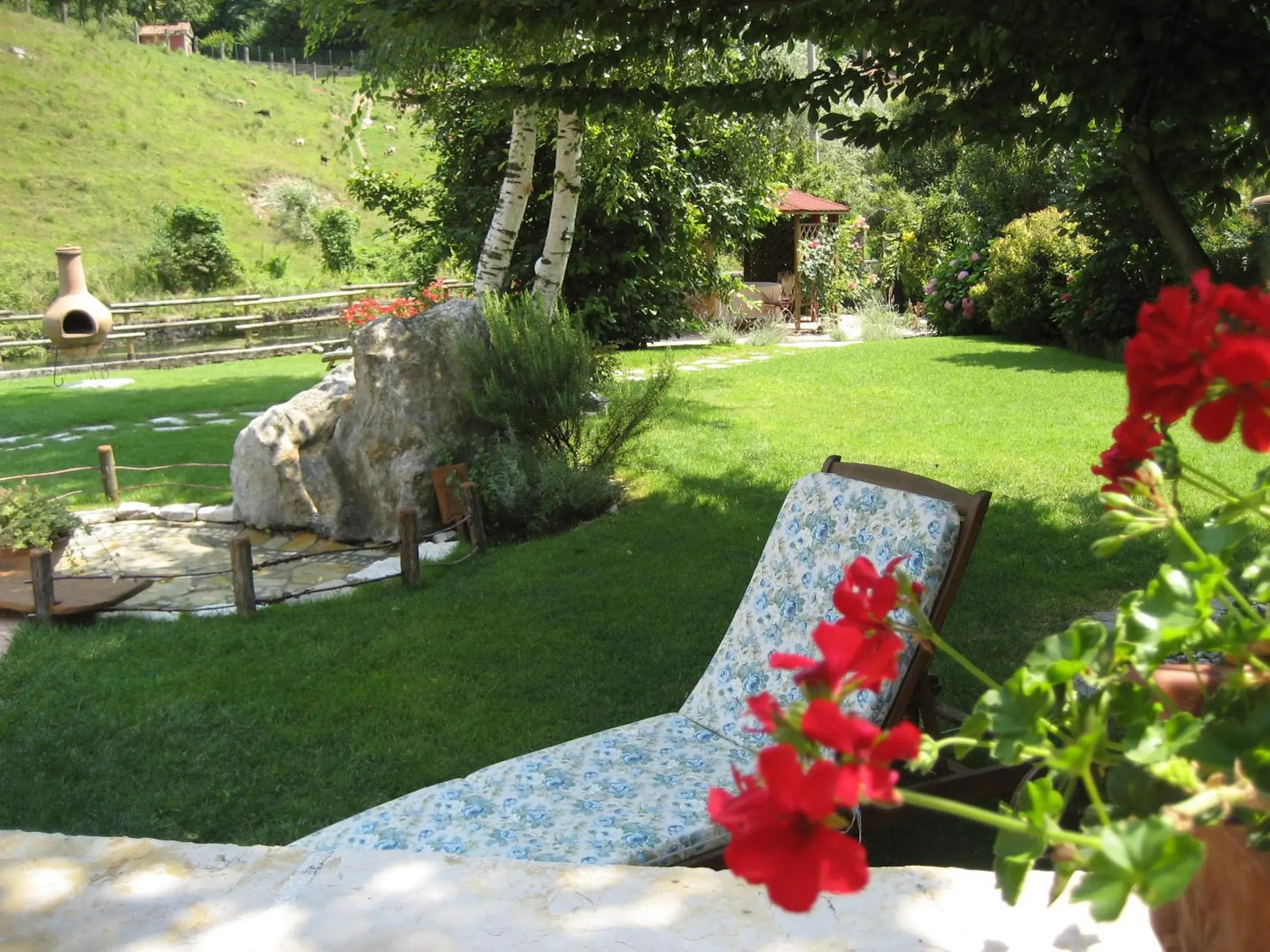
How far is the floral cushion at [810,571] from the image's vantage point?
2.98m

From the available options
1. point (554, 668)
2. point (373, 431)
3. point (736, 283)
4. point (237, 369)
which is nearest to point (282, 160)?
point (237, 369)

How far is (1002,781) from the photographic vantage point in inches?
122

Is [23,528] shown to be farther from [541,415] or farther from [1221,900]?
[1221,900]

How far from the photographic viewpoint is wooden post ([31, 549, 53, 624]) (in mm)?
5383

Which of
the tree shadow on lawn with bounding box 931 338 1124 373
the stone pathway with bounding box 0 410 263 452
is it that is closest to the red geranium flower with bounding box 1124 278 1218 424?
the tree shadow on lawn with bounding box 931 338 1124 373

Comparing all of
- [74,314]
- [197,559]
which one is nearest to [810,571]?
[197,559]

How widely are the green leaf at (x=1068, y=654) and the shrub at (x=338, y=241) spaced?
3373 centimetres

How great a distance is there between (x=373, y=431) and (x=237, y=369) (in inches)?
445

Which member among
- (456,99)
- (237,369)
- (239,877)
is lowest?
(237,369)

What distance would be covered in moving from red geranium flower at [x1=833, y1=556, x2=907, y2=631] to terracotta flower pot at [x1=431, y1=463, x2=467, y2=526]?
624 cm

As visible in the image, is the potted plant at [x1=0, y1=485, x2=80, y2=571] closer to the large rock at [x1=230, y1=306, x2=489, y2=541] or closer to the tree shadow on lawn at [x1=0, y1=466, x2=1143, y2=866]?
the tree shadow on lawn at [x1=0, y1=466, x2=1143, y2=866]

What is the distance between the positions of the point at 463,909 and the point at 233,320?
72.1ft

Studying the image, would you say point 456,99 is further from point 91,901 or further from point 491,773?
point 91,901

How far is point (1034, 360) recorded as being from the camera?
12141 millimetres
